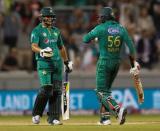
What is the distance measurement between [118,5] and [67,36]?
1.99m

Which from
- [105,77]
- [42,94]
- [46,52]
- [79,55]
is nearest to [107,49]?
[105,77]

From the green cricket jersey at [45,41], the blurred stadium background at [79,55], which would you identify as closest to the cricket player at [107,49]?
the green cricket jersey at [45,41]

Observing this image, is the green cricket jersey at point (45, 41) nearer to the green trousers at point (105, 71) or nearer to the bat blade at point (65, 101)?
the bat blade at point (65, 101)

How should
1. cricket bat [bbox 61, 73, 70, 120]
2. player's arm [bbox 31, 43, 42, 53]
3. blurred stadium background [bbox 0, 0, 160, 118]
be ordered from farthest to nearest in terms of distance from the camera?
blurred stadium background [bbox 0, 0, 160, 118] < cricket bat [bbox 61, 73, 70, 120] < player's arm [bbox 31, 43, 42, 53]

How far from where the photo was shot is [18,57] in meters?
22.5

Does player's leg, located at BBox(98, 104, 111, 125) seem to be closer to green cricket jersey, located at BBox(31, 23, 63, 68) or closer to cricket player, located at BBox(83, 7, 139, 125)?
cricket player, located at BBox(83, 7, 139, 125)

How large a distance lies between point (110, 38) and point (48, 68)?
139 cm

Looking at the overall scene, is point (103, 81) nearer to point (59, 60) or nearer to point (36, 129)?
point (59, 60)

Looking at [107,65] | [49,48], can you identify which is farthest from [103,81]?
[49,48]

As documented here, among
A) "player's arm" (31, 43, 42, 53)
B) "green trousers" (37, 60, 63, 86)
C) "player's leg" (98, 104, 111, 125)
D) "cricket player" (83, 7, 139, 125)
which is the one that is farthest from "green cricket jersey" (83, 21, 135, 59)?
"player's leg" (98, 104, 111, 125)

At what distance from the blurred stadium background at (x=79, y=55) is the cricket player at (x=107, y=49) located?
22.4 feet

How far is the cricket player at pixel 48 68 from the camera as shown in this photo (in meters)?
15.3

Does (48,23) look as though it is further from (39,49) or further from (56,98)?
(56,98)

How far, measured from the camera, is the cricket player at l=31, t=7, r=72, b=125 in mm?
15320
